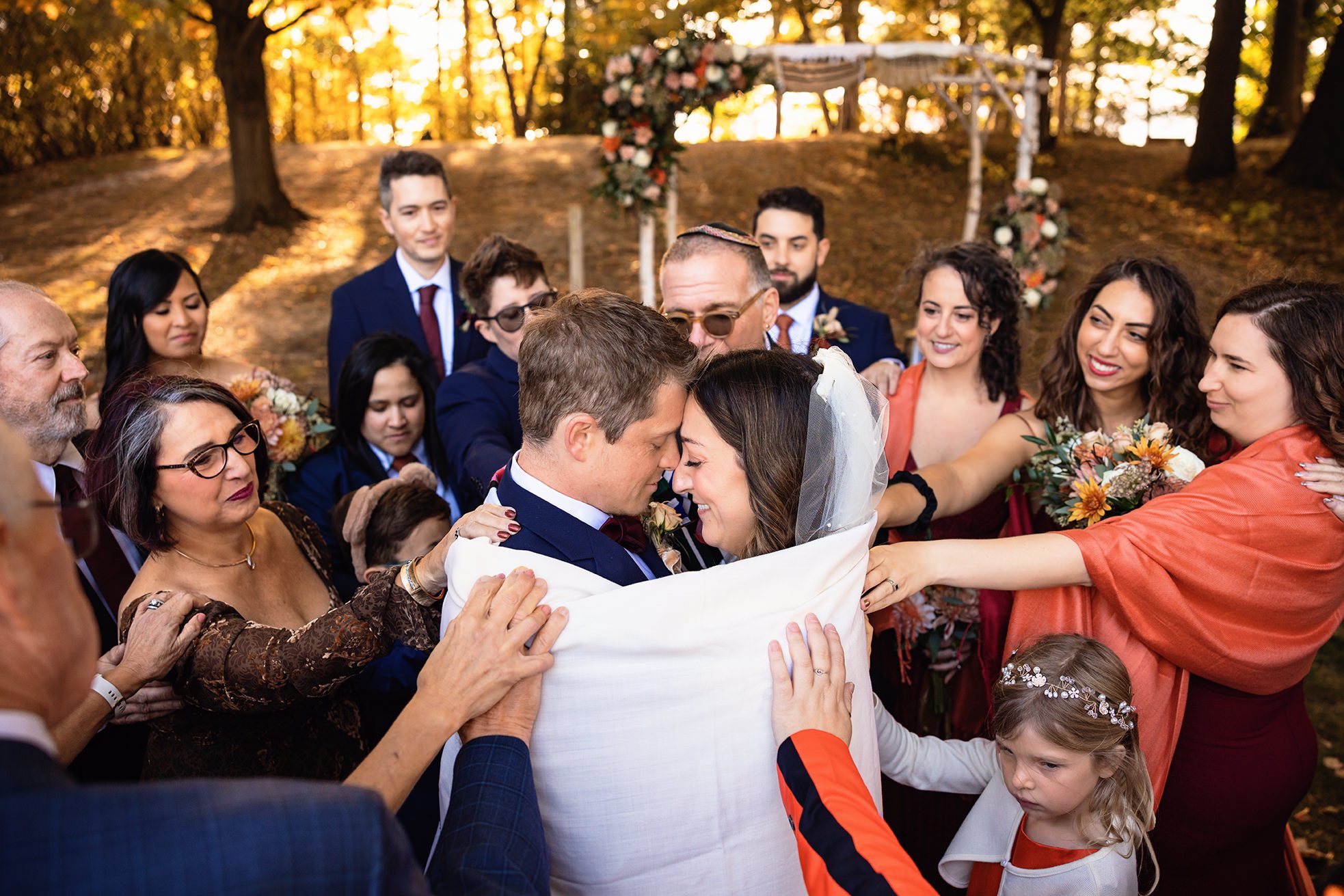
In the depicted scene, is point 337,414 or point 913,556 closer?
point 913,556

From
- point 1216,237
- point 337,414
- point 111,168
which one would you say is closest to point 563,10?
point 111,168

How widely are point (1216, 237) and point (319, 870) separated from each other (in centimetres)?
1563

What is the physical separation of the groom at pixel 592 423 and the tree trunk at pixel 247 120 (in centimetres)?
1147

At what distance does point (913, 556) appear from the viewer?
2.57 meters

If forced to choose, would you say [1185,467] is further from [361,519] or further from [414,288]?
[414,288]

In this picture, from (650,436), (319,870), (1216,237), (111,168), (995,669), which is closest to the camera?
(319,870)

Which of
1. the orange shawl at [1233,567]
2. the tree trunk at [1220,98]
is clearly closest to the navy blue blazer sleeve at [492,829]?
the orange shawl at [1233,567]

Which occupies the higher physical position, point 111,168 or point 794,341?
point 111,168

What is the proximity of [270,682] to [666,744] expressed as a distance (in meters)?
1.05

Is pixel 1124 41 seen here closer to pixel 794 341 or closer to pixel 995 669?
pixel 794 341

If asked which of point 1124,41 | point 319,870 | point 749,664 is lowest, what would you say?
point 749,664

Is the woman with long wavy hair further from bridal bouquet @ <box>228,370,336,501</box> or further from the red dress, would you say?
bridal bouquet @ <box>228,370,336,501</box>

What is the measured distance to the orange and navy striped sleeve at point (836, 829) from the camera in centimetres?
176

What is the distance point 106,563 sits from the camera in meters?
3.06
